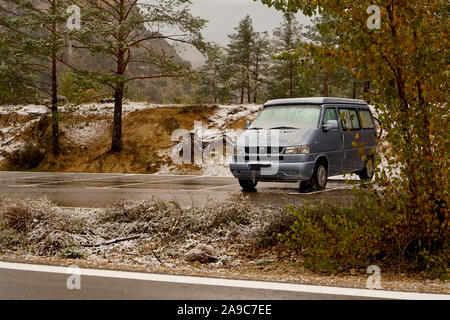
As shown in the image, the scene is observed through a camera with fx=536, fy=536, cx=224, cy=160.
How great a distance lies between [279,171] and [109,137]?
1615 cm

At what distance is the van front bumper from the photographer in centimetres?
1140

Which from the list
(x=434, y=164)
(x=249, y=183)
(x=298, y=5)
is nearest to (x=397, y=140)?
(x=434, y=164)

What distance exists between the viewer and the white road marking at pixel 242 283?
4.48m

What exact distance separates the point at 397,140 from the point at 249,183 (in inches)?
274

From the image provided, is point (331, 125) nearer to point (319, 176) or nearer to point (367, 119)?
point (319, 176)

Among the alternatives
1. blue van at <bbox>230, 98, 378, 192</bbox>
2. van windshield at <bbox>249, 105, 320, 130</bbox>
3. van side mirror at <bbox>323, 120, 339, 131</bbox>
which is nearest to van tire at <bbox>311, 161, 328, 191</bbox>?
blue van at <bbox>230, 98, 378, 192</bbox>

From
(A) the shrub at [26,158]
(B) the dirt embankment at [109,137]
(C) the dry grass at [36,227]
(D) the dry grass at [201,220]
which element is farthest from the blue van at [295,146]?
(A) the shrub at [26,158]

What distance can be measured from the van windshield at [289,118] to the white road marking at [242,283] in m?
7.24

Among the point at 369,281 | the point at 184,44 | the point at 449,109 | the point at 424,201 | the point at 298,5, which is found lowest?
the point at 369,281

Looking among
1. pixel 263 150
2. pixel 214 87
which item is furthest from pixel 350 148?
pixel 214 87

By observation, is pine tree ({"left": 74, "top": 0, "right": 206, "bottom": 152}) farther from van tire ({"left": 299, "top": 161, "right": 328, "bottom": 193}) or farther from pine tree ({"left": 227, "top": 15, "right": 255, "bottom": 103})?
pine tree ({"left": 227, "top": 15, "right": 255, "bottom": 103})

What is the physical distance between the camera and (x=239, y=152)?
1191 centimetres

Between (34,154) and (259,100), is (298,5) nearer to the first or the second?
(34,154)

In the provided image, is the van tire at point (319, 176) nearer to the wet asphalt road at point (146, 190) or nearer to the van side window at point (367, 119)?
the wet asphalt road at point (146, 190)
